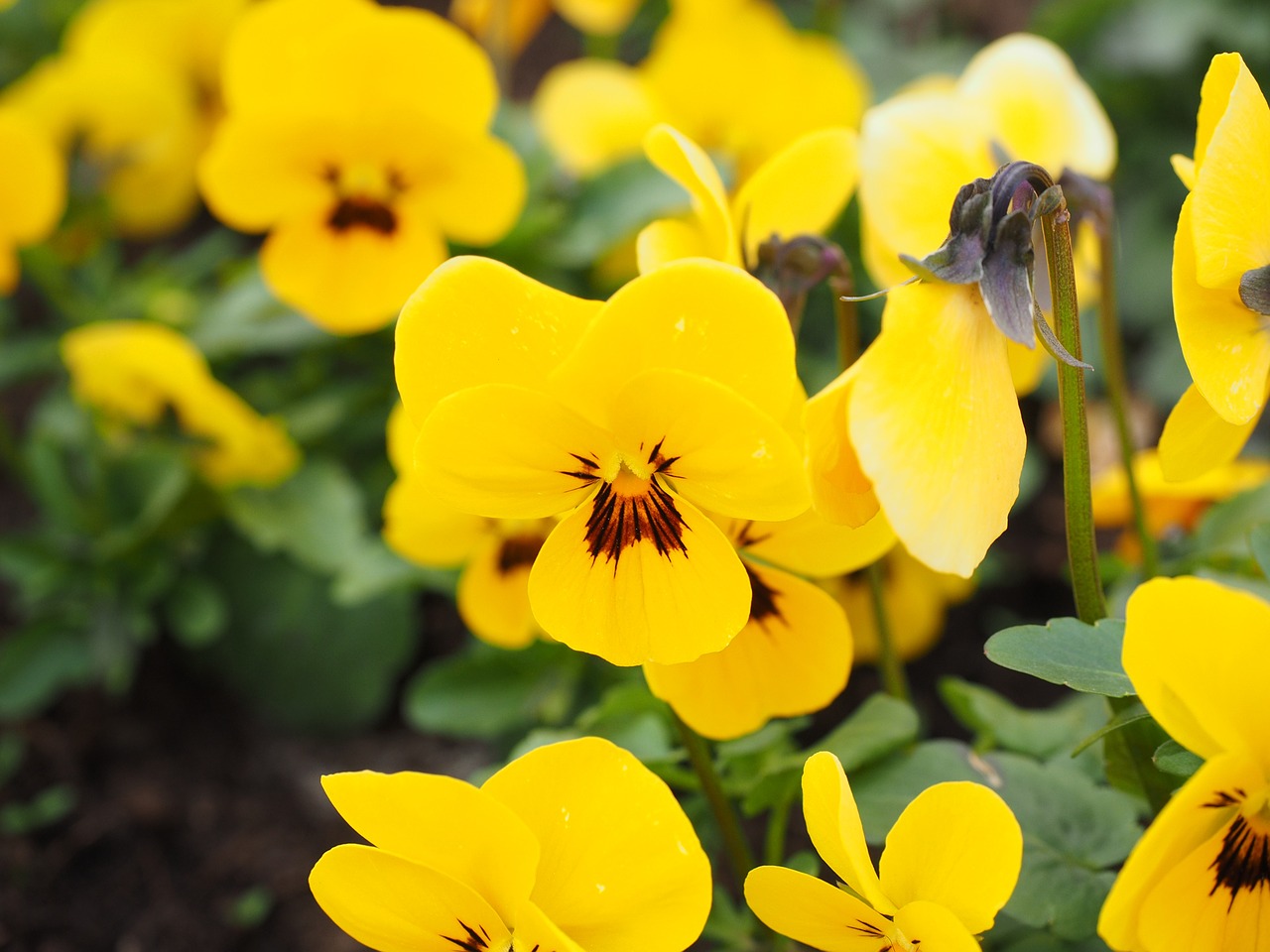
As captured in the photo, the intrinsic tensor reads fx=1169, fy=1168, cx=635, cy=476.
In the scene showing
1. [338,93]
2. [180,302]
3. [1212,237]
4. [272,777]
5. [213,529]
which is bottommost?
[272,777]

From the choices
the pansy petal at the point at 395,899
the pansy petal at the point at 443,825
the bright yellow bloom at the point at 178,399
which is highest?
the pansy petal at the point at 443,825

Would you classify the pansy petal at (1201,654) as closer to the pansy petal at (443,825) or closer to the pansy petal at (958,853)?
the pansy petal at (958,853)

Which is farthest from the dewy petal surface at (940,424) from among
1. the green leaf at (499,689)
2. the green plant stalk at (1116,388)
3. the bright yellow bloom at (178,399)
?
the bright yellow bloom at (178,399)

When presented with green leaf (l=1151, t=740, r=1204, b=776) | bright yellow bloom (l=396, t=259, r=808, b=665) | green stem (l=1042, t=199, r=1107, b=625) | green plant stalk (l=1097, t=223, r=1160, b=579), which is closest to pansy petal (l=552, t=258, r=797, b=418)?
bright yellow bloom (l=396, t=259, r=808, b=665)

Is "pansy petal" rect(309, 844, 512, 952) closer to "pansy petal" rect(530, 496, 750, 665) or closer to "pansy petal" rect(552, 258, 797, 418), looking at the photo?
"pansy petal" rect(530, 496, 750, 665)

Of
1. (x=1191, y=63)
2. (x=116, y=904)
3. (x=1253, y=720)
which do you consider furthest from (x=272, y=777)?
(x=1191, y=63)

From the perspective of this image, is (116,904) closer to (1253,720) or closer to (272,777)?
(272,777)
